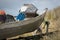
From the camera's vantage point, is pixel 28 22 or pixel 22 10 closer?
pixel 28 22

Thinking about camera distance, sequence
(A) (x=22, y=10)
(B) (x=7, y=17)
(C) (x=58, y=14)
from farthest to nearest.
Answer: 1. (C) (x=58, y=14)
2. (A) (x=22, y=10)
3. (B) (x=7, y=17)

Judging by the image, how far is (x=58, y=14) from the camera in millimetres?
18641

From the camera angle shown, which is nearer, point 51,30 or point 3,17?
point 3,17

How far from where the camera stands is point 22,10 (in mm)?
12930

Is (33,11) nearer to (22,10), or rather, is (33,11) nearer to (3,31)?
(22,10)

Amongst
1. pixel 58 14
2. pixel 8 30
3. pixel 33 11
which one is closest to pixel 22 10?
pixel 33 11

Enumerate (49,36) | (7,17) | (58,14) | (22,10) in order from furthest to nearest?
1. (58,14)
2. (49,36)
3. (22,10)
4. (7,17)

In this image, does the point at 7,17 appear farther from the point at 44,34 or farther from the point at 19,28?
the point at 44,34

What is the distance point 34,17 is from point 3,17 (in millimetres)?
1483

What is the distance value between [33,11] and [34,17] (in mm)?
825

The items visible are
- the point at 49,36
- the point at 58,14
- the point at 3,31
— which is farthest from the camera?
the point at 58,14

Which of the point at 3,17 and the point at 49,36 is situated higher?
the point at 3,17

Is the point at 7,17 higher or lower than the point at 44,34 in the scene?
higher

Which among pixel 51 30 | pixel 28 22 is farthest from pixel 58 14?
pixel 28 22
